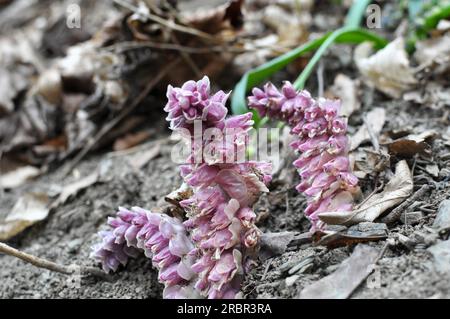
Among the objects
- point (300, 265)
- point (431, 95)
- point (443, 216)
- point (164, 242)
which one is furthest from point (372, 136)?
point (164, 242)

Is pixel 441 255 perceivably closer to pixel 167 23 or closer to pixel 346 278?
pixel 346 278

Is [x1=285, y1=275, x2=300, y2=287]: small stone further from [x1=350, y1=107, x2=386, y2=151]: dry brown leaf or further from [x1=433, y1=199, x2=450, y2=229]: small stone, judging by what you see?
[x1=350, y1=107, x2=386, y2=151]: dry brown leaf

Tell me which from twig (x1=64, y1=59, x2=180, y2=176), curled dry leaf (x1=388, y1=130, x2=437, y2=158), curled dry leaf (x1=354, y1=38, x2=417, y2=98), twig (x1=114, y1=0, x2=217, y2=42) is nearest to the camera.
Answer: curled dry leaf (x1=388, y1=130, x2=437, y2=158)

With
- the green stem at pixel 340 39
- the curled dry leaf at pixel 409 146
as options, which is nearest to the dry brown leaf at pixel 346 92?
the green stem at pixel 340 39

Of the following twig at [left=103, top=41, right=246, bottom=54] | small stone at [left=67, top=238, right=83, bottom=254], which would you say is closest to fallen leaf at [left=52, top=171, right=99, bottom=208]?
small stone at [left=67, top=238, right=83, bottom=254]

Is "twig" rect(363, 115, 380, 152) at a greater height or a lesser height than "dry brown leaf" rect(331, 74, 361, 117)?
lesser
